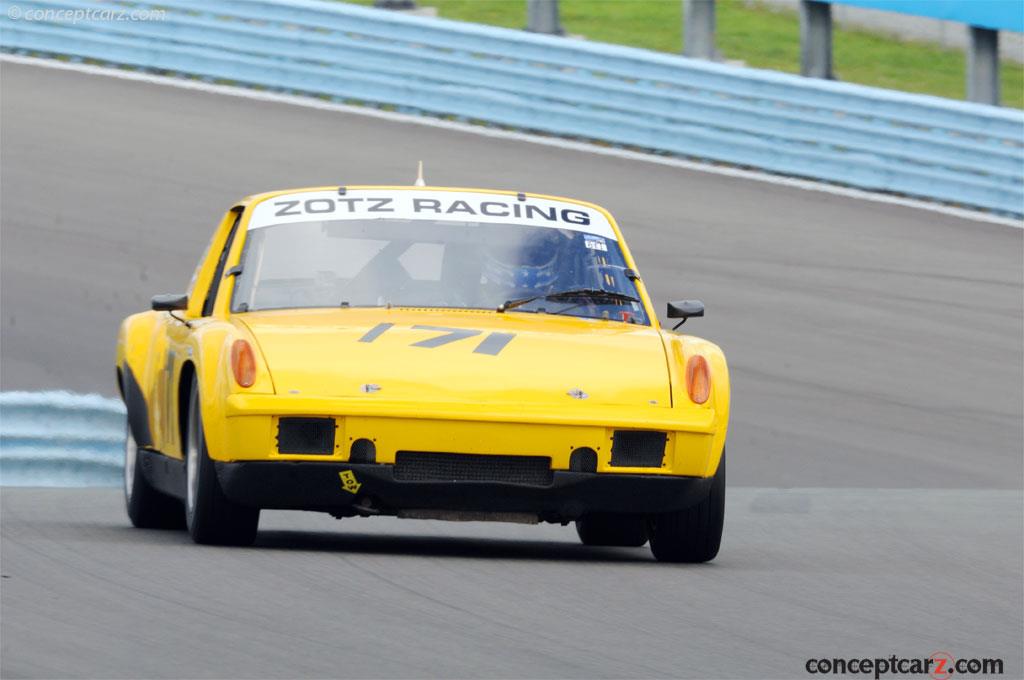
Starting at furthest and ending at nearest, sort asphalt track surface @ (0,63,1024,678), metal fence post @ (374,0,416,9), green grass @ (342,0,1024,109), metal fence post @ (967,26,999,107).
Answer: green grass @ (342,0,1024,109), metal fence post @ (374,0,416,9), metal fence post @ (967,26,999,107), asphalt track surface @ (0,63,1024,678)

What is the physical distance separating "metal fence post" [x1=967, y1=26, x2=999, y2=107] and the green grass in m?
5.17

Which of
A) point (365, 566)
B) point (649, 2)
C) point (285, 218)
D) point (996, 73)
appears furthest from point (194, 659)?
point (649, 2)

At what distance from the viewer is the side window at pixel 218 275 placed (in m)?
8.85

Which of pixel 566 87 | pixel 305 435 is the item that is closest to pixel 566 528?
pixel 305 435

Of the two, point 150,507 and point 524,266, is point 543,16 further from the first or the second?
point 524,266

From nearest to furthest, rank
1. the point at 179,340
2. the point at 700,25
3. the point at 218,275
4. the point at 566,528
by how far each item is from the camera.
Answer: the point at 179,340
the point at 218,275
the point at 566,528
the point at 700,25

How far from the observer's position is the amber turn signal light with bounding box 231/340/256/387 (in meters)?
7.42

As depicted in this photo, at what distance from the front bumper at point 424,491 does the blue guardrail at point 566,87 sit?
11.2 m

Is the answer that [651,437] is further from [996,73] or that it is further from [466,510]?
[996,73]

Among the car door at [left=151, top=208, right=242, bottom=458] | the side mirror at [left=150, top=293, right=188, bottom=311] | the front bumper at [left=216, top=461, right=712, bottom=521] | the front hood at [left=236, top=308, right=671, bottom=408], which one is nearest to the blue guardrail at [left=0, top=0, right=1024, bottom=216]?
the car door at [left=151, top=208, right=242, bottom=458]

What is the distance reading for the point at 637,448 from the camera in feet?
24.7

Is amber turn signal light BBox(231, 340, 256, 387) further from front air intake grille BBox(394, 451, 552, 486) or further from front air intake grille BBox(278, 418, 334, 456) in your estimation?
front air intake grille BBox(394, 451, 552, 486)

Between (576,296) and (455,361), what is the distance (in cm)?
106

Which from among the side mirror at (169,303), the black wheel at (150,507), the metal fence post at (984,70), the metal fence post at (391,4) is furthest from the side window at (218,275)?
the metal fence post at (391,4)
